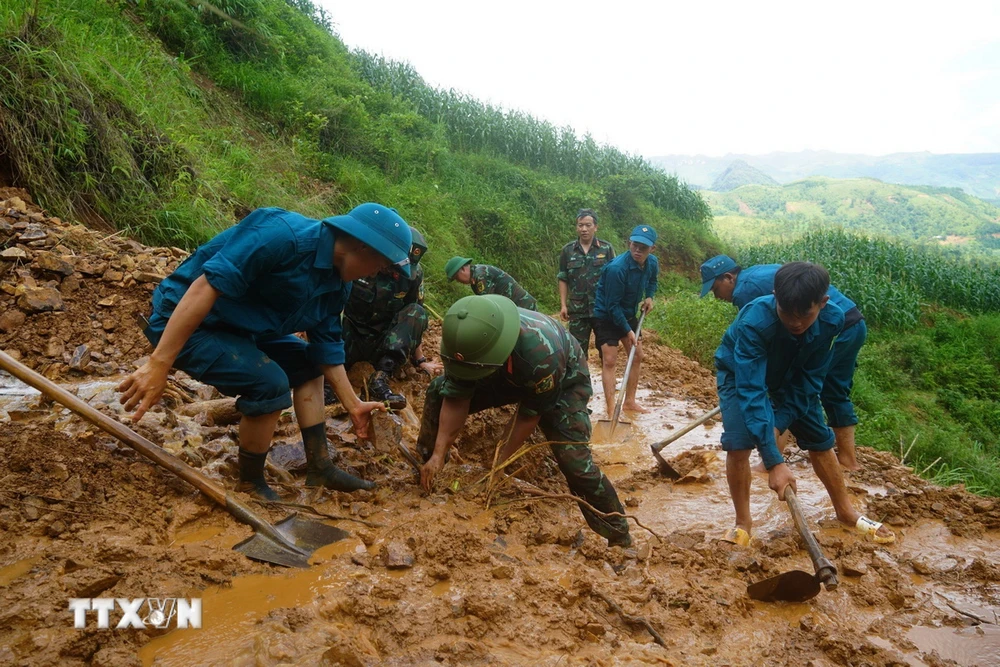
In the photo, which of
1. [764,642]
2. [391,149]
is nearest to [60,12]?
[391,149]

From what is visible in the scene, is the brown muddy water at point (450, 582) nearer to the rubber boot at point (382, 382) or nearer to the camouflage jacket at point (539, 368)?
the camouflage jacket at point (539, 368)

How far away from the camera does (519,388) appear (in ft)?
10.4

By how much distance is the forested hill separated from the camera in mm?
5480

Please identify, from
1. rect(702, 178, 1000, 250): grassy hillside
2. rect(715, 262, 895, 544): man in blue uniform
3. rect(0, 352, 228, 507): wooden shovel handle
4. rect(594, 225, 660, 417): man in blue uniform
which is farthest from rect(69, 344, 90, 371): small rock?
rect(702, 178, 1000, 250): grassy hillside

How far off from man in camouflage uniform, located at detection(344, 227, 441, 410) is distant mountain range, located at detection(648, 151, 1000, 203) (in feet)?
267

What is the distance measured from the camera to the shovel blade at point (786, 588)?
2605 millimetres

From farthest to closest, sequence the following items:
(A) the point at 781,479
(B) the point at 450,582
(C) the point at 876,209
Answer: (C) the point at 876,209 → (A) the point at 781,479 → (B) the point at 450,582

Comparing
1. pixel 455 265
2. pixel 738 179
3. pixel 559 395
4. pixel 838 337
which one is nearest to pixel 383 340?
pixel 455 265

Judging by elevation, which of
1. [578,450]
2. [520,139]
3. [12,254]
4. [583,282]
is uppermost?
[520,139]

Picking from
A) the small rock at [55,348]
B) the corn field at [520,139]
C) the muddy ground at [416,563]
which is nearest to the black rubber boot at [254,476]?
the muddy ground at [416,563]

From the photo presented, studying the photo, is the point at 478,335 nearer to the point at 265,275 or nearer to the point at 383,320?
the point at 265,275

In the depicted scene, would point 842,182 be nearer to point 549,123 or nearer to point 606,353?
point 549,123

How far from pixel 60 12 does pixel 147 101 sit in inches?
59.0

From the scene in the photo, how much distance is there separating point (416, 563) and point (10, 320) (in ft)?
11.3
